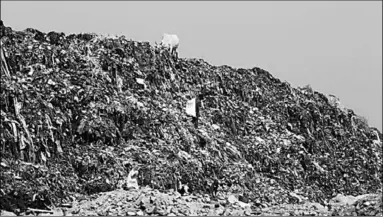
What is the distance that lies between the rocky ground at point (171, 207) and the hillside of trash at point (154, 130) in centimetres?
52

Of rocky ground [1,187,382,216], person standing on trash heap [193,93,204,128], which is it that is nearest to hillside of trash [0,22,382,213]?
person standing on trash heap [193,93,204,128]

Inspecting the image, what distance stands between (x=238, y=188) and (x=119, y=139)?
3637mm

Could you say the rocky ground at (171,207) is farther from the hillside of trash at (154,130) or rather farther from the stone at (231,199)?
the hillside of trash at (154,130)

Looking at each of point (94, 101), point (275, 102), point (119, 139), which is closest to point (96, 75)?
point (94, 101)

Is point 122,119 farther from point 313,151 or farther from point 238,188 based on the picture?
point 313,151

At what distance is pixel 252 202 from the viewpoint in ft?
43.3

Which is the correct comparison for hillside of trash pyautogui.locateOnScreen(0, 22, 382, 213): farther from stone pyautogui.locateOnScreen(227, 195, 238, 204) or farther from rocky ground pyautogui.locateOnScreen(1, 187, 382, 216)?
rocky ground pyautogui.locateOnScreen(1, 187, 382, 216)

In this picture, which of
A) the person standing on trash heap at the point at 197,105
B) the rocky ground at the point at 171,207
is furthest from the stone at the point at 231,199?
the person standing on trash heap at the point at 197,105

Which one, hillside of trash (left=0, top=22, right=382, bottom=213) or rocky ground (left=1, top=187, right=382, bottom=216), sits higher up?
hillside of trash (left=0, top=22, right=382, bottom=213)

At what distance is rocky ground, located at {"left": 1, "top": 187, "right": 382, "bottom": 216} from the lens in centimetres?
1080

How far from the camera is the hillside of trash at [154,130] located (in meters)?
12.3

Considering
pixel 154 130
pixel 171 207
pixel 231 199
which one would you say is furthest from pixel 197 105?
pixel 171 207

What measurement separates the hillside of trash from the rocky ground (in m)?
0.52

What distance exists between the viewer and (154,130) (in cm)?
1441
